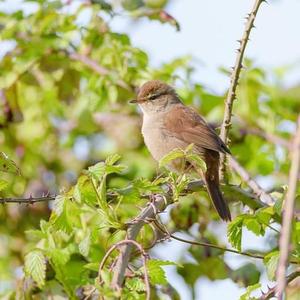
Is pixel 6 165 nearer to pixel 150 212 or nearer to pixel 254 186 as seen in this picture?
pixel 150 212

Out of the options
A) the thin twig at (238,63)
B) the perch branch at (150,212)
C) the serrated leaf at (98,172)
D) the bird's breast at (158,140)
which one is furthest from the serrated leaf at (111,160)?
the bird's breast at (158,140)

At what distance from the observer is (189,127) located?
541cm

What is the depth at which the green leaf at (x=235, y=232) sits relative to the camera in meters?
3.25

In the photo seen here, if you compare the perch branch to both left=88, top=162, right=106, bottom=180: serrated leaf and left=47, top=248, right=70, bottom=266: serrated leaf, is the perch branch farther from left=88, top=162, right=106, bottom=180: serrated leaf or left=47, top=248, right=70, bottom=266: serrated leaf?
left=47, top=248, right=70, bottom=266: serrated leaf

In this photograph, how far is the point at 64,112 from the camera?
251 inches

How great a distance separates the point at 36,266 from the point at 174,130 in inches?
93.5

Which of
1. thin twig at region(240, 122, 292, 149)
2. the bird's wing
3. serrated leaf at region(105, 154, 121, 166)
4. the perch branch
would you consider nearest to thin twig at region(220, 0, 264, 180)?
the perch branch

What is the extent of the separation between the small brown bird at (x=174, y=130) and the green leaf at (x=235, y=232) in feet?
3.74

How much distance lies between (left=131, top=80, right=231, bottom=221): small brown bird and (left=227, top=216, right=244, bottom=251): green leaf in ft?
3.74

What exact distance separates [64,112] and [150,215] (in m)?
3.54

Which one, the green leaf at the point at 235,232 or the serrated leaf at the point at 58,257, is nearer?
the green leaf at the point at 235,232

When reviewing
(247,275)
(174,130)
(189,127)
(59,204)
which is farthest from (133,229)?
(174,130)

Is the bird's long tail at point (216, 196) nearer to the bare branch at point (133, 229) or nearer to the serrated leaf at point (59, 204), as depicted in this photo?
the bare branch at point (133, 229)

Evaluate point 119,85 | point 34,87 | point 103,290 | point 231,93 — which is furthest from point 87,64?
point 103,290
